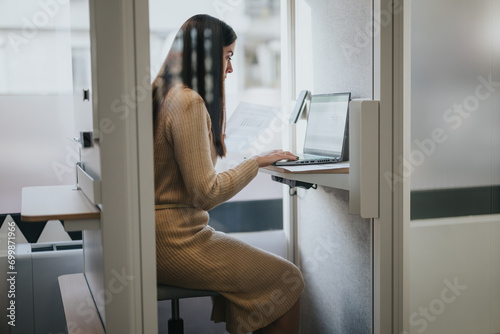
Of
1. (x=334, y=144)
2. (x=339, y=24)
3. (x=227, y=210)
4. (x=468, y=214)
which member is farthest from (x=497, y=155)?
(x=227, y=210)

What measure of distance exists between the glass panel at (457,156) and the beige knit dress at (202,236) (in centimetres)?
43

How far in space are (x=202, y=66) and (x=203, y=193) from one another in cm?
40

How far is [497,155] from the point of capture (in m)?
1.71

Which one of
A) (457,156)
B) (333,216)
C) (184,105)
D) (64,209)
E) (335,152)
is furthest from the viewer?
(333,216)

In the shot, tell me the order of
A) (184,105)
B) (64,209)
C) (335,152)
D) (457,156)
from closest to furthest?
(64,209)
(184,105)
(457,156)
(335,152)

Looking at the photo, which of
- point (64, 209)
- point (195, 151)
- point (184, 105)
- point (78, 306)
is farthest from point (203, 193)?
point (78, 306)

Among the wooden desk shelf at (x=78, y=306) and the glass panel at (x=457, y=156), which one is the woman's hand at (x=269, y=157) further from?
the wooden desk shelf at (x=78, y=306)

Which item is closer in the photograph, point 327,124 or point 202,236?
point 202,236

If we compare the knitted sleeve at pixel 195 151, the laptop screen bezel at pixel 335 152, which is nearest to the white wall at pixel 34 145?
the knitted sleeve at pixel 195 151

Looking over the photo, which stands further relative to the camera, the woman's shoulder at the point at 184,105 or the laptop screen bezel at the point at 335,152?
the laptop screen bezel at the point at 335,152

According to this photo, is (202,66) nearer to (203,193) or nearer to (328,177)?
(203,193)

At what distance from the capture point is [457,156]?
171 centimetres

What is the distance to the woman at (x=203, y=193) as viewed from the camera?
157 cm

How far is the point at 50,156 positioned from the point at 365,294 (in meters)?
1.24
